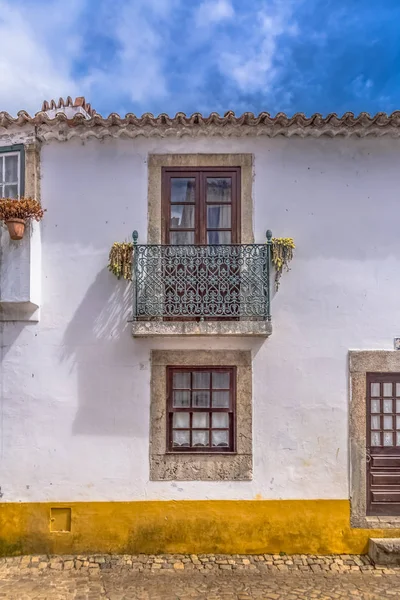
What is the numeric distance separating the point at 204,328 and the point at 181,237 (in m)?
1.34

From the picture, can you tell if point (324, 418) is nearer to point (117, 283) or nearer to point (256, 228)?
point (256, 228)

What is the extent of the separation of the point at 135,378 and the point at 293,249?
2.75 meters

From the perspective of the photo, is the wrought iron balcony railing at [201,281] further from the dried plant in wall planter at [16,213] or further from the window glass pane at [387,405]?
the window glass pane at [387,405]

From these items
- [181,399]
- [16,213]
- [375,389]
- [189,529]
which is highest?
[16,213]

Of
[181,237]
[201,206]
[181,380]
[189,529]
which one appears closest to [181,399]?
[181,380]

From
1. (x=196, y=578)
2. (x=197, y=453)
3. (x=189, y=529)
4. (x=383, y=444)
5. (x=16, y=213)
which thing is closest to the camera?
(x=196, y=578)

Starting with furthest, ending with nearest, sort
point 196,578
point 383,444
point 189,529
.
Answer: point 383,444 → point 189,529 → point 196,578

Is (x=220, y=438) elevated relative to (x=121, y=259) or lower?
lower

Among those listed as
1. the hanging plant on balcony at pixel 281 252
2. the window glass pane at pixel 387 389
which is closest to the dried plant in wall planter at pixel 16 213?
the hanging plant on balcony at pixel 281 252

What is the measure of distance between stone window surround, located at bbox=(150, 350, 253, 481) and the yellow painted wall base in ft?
1.19

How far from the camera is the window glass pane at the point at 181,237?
609 centimetres

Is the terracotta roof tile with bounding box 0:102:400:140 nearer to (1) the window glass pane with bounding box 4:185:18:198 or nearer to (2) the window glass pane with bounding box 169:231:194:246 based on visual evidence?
(1) the window glass pane with bounding box 4:185:18:198

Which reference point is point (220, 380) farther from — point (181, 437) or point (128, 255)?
point (128, 255)

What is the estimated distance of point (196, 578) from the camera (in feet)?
17.3
